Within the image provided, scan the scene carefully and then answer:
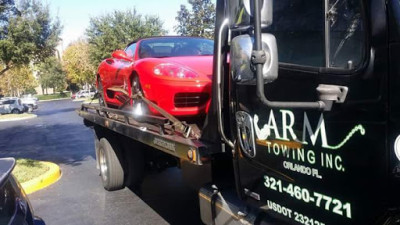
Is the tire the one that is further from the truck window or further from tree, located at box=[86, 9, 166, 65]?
tree, located at box=[86, 9, 166, 65]

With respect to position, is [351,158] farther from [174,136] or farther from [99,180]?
[99,180]

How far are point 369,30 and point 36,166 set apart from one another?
7.36m

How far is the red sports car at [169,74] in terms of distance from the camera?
13.3 ft

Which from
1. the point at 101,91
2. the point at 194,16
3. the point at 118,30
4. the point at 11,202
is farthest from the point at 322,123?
the point at 194,16

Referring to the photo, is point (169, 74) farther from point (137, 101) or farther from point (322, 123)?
point (322, 123)

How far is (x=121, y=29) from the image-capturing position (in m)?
26.5

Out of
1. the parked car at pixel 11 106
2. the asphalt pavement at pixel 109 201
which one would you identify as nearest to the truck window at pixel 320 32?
the asphalt pavement at pixel 109 201

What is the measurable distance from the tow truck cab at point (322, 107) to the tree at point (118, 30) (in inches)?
961

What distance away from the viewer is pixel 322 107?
1899mm

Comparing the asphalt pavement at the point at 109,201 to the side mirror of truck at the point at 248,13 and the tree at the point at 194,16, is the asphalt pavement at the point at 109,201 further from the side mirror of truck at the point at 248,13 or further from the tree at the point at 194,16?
the tree at the point at 194,16

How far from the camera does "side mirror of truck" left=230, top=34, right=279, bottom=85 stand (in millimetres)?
1898

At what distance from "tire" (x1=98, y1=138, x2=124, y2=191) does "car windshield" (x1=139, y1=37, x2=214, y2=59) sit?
5.24ft

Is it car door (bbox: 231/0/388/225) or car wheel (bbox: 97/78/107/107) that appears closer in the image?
car door (bbox: 231/0/388/225)

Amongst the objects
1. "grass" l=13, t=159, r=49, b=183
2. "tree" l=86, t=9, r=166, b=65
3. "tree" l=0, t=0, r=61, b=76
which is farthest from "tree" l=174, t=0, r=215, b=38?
"grass" l=13, t=159, r=49, b=183
